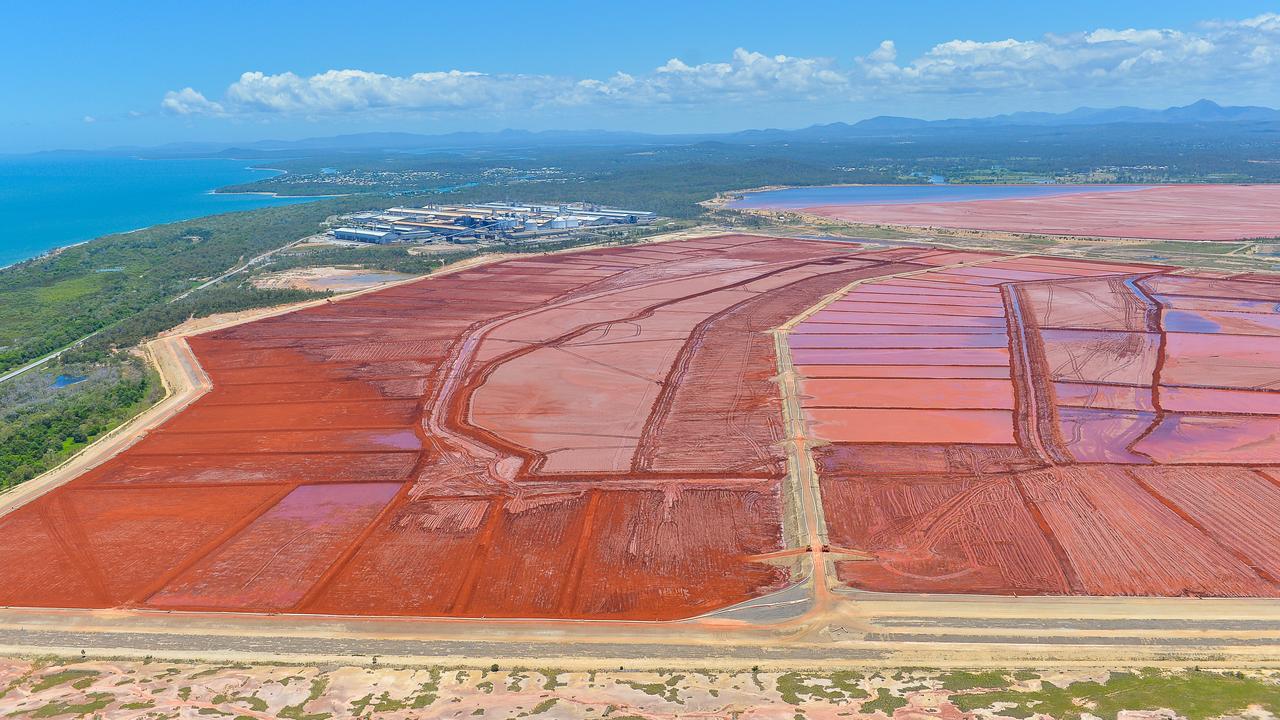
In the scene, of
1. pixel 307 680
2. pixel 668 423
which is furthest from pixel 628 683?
pixel 668 423

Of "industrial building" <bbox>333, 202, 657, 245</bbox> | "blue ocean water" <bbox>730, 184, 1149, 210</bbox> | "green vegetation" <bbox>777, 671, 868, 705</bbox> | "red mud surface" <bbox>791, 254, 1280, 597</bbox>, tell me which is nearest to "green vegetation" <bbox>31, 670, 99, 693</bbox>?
"green vegetation" <bbox>777, 671, 868, 705</bbox>

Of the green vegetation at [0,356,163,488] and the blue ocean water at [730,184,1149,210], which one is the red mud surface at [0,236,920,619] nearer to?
the green vegetation at [0,356,163,488]

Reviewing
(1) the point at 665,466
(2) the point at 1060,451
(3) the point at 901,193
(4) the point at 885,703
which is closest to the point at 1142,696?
(4) the point at 885,703

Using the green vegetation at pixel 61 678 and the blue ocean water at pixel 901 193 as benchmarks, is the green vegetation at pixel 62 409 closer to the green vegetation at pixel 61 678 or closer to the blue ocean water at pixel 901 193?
the green vegetation at pixel 61 678

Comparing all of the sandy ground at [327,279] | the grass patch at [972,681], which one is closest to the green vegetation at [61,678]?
the grass patch at [972,681]

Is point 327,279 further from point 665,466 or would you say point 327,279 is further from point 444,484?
point 665,466

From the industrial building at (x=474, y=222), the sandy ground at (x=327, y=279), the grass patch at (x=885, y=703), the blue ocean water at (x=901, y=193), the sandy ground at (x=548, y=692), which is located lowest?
the sandy ground at (x=548, y=692)
